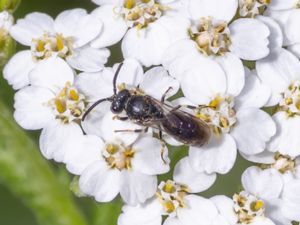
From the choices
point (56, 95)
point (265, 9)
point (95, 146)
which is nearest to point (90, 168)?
point (95, 146)

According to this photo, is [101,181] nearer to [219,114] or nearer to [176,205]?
[176,205]

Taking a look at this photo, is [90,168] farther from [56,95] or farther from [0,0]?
[0,0]

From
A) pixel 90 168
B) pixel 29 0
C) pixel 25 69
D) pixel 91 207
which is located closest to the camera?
pixel 90 168

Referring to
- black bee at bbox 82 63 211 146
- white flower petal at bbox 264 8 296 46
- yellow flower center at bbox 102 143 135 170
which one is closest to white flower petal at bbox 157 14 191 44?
black bee at bbox 82 63 211 146

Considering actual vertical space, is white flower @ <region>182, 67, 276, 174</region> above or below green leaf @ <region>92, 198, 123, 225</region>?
above

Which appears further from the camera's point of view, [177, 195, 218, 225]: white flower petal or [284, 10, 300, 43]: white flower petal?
[284, 10, 300, 43]: white flower petal

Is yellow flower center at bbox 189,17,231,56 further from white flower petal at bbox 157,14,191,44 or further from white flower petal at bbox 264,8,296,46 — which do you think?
white flower petal at bbox 264,8,296,46

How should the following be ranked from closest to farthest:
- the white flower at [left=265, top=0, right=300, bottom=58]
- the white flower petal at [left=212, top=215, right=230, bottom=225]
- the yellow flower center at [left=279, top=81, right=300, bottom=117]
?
the white flower petal at [left=212, top=215, right=230, bottom=225], the yellow flower center at [left=279, top=81, right=300, bottom=117], the white flower at [left=265, top=0, right=300, bottom=58]
